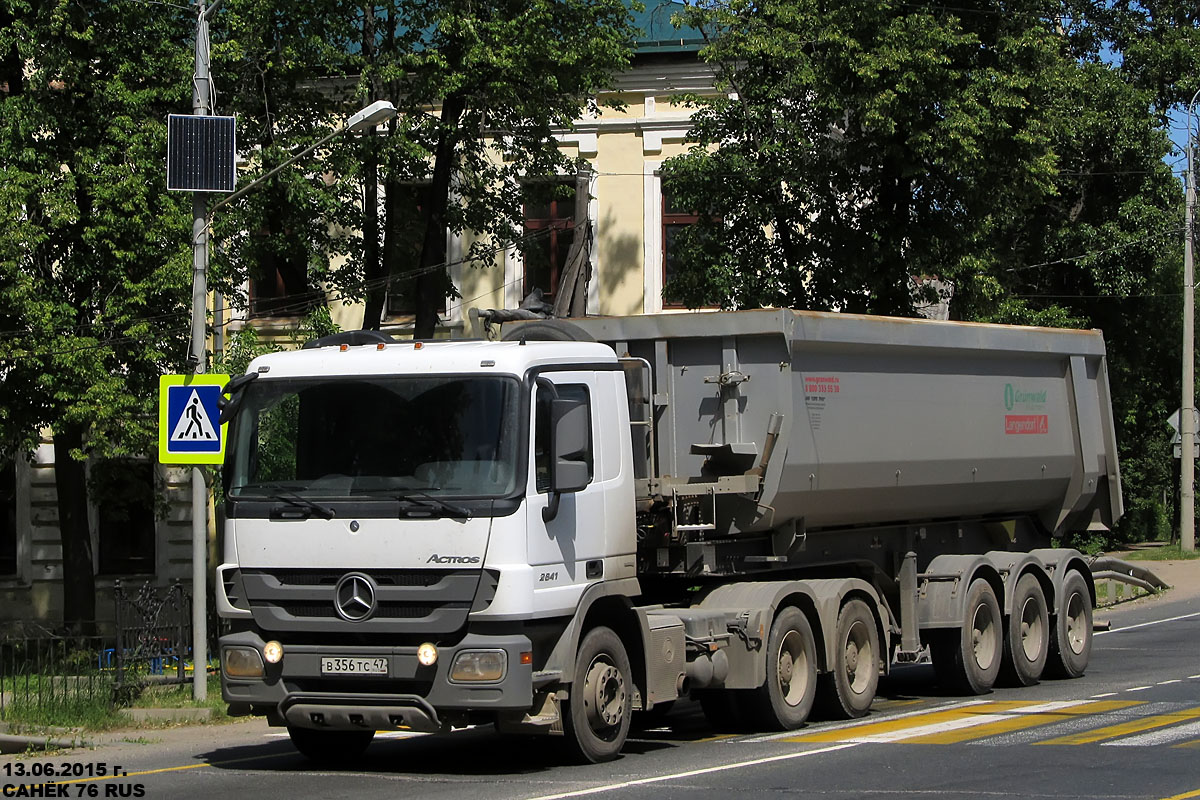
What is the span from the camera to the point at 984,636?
52.3 ft

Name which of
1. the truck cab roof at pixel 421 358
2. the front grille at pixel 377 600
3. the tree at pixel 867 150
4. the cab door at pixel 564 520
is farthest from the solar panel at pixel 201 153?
the tree at pixel 867 150

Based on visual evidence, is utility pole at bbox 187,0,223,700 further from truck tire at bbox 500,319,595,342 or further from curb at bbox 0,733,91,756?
truck tire at bbox 500,319,595,342

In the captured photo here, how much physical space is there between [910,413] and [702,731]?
3592mm

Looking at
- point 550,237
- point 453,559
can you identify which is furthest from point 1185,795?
point 550,237

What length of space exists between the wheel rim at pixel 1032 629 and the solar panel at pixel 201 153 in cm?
928

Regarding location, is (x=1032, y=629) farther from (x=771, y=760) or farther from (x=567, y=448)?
(x=567, y=448)

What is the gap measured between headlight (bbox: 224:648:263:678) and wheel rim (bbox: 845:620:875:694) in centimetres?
545

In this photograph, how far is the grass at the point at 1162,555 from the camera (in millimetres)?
35219

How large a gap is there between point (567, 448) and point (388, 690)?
6.46ft

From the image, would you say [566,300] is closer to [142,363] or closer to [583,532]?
[142,363]

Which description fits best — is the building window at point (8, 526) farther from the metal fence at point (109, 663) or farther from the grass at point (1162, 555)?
the grass at point (1162, 555)

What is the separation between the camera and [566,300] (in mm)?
26078

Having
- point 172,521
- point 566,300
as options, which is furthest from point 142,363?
point 172,521

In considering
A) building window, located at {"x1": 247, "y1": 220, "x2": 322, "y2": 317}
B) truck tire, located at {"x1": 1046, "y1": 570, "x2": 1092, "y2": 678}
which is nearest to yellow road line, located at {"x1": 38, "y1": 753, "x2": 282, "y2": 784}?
truck tire, located at {"x1": 1046, "y1": 570, "x2": 1092, "y2": 678}
